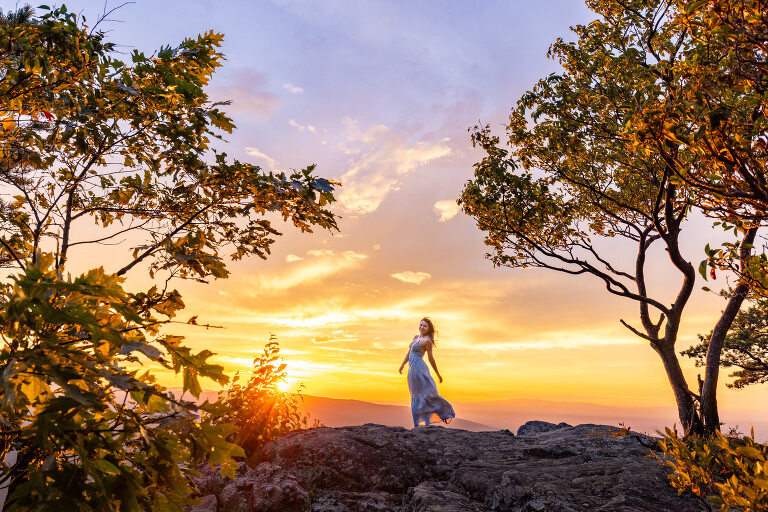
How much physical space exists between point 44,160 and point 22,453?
12.0ft

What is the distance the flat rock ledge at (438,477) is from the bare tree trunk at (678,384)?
4.89 feet

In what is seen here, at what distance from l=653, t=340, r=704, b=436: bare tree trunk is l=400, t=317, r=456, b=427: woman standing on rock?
6.48 m

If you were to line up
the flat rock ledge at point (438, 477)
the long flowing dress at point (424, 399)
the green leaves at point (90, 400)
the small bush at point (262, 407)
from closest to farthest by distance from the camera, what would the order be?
1. the green leaves at point (90, 400)
2. the flat rock ledge at point (438, 477)
3. the small bush at point (262, 407)
4. the long flowing dress at point (424, 399)

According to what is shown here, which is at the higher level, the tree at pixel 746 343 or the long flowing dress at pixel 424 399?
the tree at pixel 746 343

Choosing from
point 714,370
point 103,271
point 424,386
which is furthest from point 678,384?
point 103,271

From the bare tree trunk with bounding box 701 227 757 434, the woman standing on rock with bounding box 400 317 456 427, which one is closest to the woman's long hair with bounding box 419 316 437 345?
the woman standing on rock with bounding box 400 317 456 427

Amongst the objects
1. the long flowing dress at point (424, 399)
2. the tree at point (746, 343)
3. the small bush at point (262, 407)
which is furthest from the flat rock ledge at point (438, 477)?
the tree at point (746, 343)

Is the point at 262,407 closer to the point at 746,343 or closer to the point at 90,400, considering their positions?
the point at 90,400

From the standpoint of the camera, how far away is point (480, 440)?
371 inches

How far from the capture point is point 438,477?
23.8 feet

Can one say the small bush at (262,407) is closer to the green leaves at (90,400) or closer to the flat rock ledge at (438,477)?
the flat rock ledge at (438,477)

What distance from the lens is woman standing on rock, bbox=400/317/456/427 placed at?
47.9ft

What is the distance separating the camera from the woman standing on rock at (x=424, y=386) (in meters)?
14.6

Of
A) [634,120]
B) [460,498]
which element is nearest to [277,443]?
[460,498]
